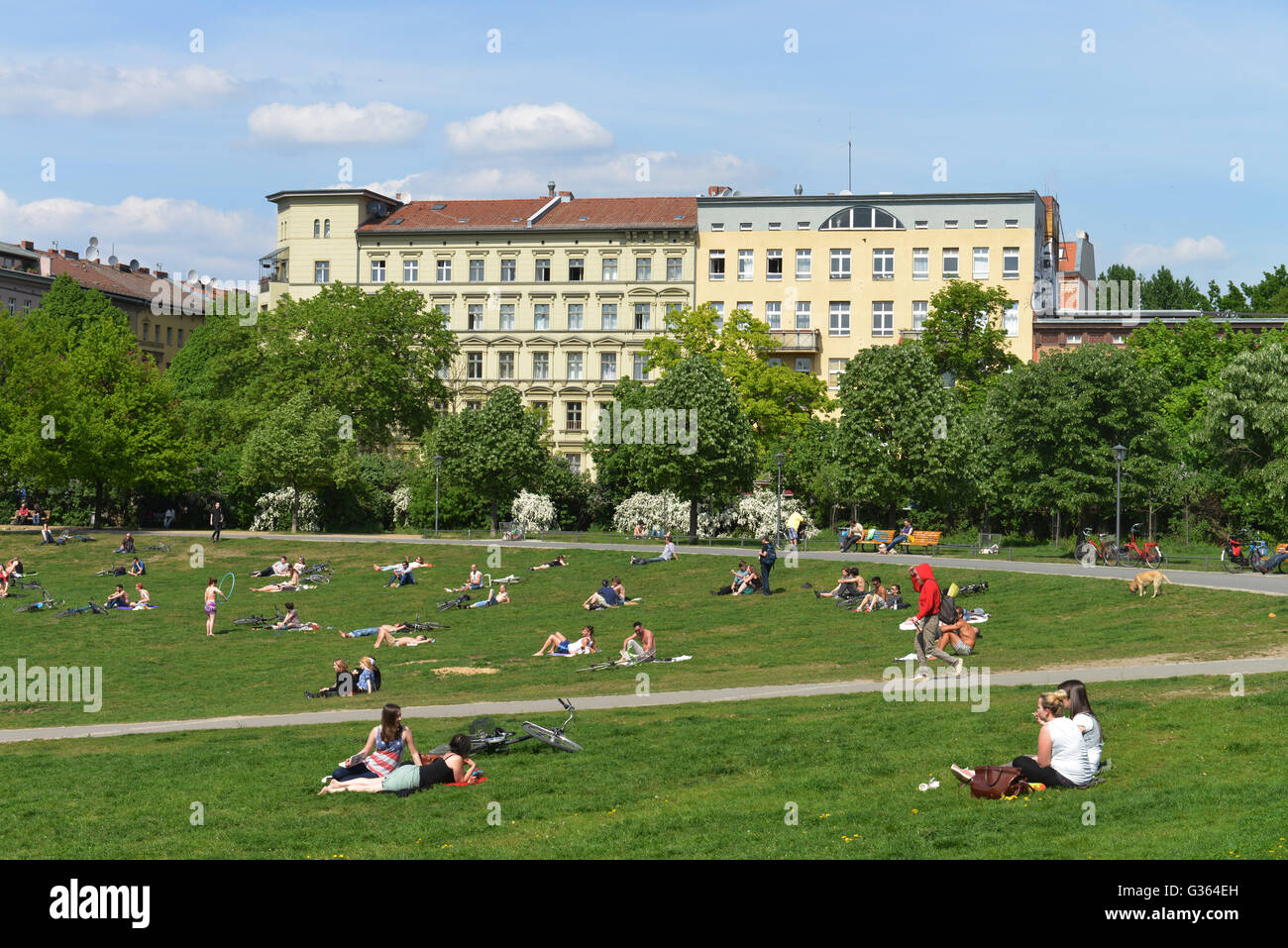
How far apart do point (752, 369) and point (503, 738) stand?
6052 cm

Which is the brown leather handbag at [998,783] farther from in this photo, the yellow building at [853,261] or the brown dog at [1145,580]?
the yellow building at [853,261]

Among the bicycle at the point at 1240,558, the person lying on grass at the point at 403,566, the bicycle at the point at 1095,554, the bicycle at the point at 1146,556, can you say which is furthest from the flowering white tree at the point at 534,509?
the bicycle at the point at 1240,558

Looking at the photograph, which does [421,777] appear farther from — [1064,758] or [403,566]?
[403,566]

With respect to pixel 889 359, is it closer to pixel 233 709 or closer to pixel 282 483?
pixel 282 483

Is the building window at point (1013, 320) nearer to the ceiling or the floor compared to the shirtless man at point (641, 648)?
nearer to the ceiling

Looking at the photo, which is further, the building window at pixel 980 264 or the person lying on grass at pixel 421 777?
the building window at pixel 980 264

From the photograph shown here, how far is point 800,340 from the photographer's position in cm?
9006

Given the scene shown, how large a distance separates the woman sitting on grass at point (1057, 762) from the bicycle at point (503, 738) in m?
5.35

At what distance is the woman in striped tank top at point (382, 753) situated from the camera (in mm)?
15250

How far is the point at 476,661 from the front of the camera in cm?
2805
